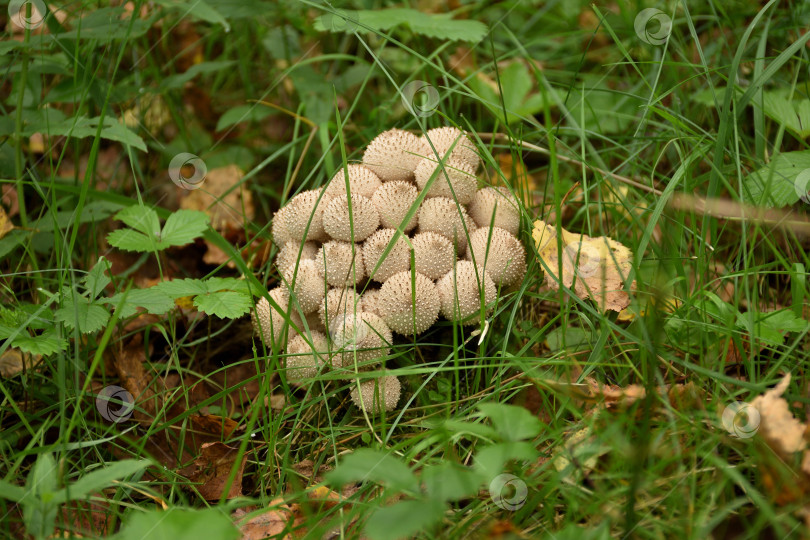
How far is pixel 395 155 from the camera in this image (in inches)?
84.4

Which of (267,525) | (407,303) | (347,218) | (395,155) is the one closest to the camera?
(267,525)

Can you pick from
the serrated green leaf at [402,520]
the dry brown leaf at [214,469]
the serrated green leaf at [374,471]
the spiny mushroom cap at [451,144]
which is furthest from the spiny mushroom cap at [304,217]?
the serrated green leaf at [402,520]

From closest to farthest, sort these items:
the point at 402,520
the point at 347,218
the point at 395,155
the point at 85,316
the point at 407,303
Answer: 1. the point at 402,520
2. the point at 85,316
3. the point at 407,303
4. the point at 347,218
5. the point at 395,155

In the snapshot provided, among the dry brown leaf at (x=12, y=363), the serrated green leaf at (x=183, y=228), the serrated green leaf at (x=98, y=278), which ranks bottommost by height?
the dry brown leaf at (x=12, y=363)

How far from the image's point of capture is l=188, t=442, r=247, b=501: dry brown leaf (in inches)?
71.2

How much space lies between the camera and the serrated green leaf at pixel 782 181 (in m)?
1.93

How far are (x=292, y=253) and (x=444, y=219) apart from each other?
50 cm

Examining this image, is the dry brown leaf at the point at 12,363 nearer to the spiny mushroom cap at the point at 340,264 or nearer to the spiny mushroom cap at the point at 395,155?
the spiny mushroom cap at the point at 340,264

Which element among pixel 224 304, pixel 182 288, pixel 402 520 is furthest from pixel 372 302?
pixel 402 520

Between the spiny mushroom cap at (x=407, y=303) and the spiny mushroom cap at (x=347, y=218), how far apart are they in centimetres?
19

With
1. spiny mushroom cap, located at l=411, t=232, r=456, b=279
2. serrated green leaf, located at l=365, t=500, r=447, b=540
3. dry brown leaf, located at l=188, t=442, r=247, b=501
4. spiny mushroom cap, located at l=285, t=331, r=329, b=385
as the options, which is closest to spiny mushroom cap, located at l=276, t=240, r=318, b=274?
spiny mushroom cap, located at l=285, t=331, r=329, b=385

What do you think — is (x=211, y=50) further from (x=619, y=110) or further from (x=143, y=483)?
(x=143, y=483)

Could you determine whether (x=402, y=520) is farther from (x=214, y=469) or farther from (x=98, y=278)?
(x=98, y=278)

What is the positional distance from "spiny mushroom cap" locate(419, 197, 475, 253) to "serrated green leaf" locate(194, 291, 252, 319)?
23.6 inches
